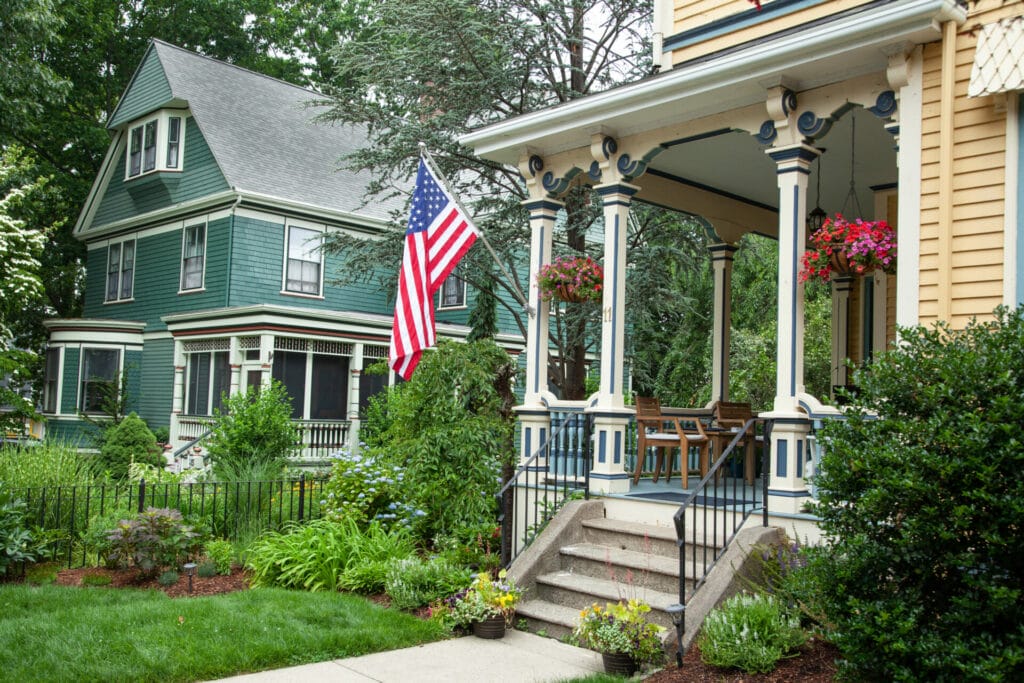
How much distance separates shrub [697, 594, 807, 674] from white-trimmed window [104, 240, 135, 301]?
21116 mm

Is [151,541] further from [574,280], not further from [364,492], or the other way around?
[574,280]

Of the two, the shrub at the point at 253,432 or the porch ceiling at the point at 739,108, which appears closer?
the porch ceiling at the point at 739,108

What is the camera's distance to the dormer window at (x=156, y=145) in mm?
21828

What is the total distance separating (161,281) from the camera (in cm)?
2202

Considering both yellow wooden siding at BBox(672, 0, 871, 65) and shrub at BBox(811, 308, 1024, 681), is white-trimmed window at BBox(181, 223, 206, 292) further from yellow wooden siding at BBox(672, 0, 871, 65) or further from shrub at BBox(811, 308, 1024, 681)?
shrub at BBox(811, 308, 1024, 681)

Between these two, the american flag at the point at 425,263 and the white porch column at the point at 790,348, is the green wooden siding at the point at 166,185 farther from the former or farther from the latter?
the white porch column at the point at 790,348

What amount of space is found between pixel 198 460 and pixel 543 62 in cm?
1110

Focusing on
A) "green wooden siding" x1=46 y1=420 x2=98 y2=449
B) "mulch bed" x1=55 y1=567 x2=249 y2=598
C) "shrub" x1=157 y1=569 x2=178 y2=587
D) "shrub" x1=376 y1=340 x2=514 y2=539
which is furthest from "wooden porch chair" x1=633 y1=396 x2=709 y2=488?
"green wooden siding" x1=46 y1=420 x2=98 y2=449

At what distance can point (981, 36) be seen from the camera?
19.7ft

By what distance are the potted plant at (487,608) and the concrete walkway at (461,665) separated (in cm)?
10

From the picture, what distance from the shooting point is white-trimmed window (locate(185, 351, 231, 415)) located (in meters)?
20.0

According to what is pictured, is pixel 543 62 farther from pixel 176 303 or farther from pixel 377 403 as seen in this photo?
pixel 176 303

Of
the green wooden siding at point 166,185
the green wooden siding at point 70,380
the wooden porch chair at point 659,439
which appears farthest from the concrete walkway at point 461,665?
the green wooden siding at point 70,380

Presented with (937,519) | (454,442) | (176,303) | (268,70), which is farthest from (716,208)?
(268,70)
